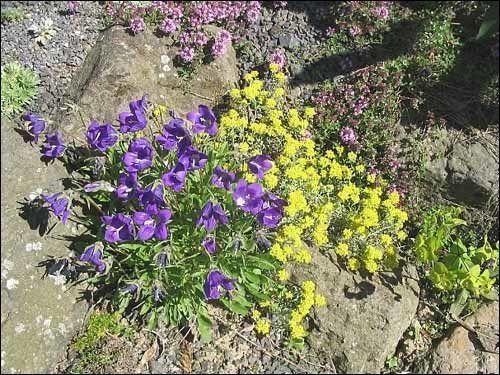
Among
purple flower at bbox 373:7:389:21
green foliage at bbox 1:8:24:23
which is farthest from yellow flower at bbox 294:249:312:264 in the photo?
green foliage at bbox 1:8:24:23

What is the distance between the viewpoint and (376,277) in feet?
15.8

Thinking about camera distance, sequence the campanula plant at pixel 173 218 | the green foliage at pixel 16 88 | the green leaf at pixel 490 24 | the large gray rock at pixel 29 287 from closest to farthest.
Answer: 1. the campanula plant at pixel 173 218
2. the large gray rock at pixel 29 287
3. the green leaf at pixel 490 24
4. the green foliage at pixel 16 88

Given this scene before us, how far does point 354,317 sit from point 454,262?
1025mm

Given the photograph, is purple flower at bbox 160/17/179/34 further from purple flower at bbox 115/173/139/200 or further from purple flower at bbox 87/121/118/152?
purple flower at bbox 115/173/139/200

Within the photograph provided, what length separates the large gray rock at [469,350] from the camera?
470cm

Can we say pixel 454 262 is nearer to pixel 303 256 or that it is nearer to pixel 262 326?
pixel 303 256

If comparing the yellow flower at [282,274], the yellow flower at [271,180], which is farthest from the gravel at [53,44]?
the yellow flower at [282,274]

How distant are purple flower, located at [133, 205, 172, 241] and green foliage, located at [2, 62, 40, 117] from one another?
89.7 inches

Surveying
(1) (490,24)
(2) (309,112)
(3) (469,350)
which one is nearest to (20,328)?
(2) (309,112)

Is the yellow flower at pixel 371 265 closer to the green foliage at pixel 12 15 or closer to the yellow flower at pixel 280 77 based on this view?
the yellow flower at pixel 280 77

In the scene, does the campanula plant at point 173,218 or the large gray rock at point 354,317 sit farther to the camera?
the large gray rock at point 354,317

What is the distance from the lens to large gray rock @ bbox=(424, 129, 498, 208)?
213 inches

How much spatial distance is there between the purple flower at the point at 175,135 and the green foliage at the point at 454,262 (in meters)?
2.32

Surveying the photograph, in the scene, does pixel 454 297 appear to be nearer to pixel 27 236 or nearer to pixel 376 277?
pixel 376 277
